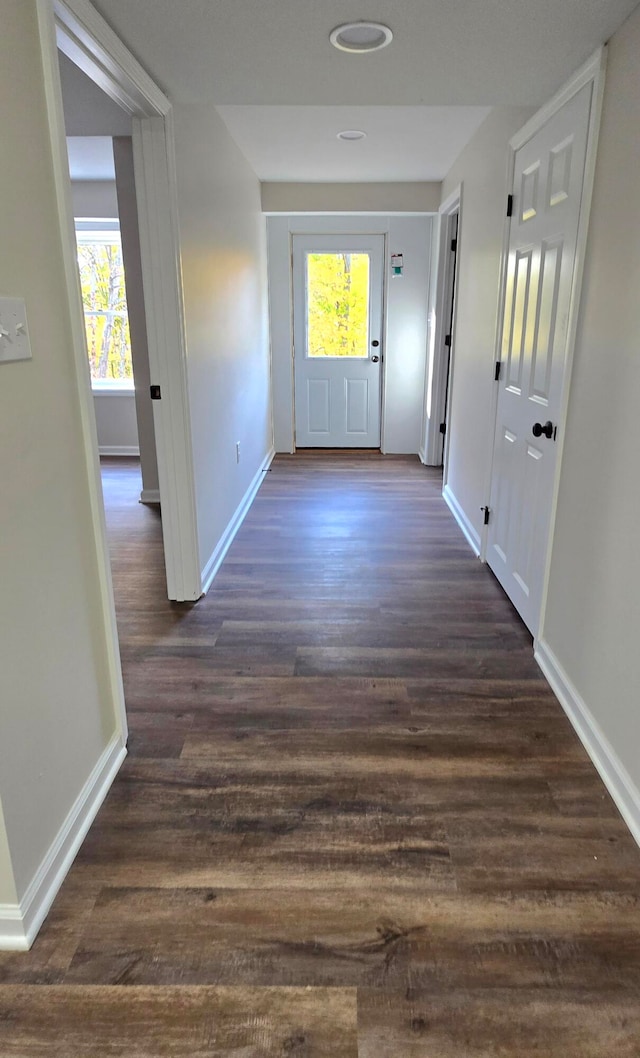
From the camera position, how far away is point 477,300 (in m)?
3.68

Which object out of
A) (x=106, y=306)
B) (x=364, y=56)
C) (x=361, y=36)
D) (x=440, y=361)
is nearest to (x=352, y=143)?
(x=440, y=361)

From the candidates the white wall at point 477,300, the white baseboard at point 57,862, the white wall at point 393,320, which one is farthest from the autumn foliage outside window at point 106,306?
the white baseboard at point 57,862

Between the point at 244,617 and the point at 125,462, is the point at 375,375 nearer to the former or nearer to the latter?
the point at 125,462

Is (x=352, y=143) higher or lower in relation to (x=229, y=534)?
higher

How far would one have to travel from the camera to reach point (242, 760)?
6.55 ft

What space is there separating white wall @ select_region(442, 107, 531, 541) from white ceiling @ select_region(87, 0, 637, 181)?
2.25ft

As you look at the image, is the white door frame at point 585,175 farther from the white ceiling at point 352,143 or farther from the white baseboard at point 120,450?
the white baseboard at point 120,450

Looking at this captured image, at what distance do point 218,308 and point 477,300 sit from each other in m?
1.48

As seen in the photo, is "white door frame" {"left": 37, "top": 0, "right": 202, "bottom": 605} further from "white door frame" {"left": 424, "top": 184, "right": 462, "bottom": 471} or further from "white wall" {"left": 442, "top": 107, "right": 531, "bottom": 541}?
"white door frame" {"left": 424, "top": 184, "right": 462, "bottom": 471}

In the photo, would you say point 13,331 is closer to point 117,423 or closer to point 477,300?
point 477,300

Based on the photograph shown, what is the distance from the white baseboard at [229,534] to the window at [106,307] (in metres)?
2.04

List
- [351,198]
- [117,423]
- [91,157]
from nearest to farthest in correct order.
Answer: [91,157], [351,198], [117,423]

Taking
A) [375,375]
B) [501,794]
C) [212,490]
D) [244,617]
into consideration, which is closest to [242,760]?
[501,794]

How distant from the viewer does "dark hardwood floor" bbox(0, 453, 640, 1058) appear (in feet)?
4.12
